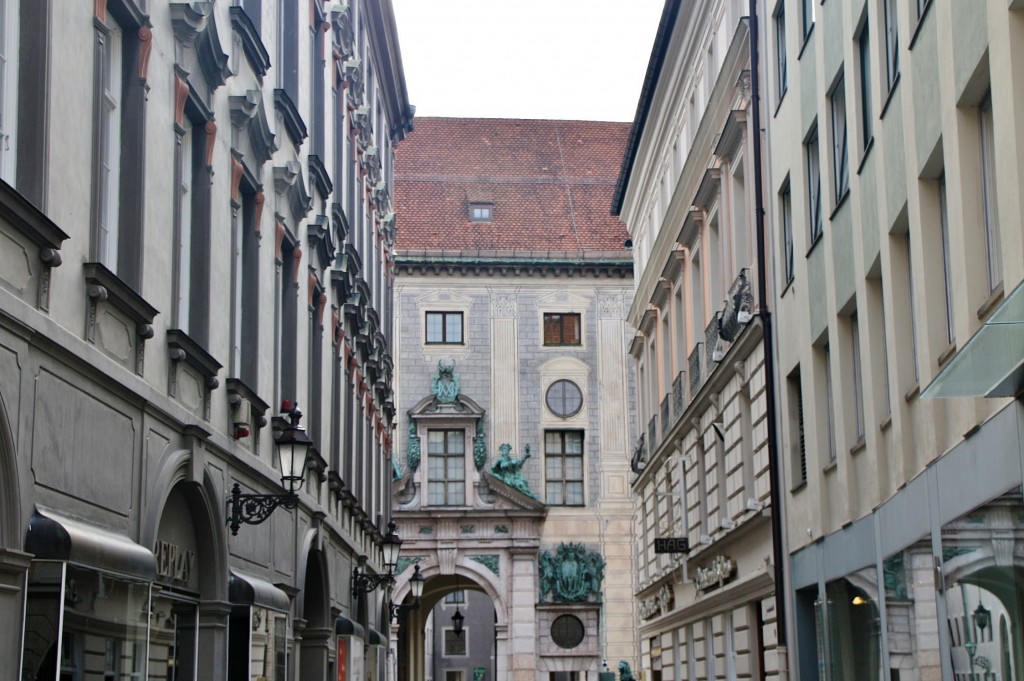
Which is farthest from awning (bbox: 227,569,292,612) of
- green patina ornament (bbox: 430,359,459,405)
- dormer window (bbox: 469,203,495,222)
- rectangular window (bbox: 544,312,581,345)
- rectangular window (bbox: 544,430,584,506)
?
dormer window (bbox: 469,203,495,222)

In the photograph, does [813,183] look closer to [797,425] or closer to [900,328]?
[797,425]

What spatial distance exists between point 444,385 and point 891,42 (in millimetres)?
37944

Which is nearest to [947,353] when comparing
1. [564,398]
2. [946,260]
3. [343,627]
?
[946,260]

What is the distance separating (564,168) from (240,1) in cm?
4348

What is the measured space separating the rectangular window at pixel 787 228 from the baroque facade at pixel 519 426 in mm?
29775

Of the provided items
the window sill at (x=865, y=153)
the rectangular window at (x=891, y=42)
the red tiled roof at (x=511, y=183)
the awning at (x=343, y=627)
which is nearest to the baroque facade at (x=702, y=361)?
the window sill at (x=865, y=153)

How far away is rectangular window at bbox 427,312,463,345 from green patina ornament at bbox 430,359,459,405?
35.0 inches

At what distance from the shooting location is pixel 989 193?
12.5 m

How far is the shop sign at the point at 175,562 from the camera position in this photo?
13.5 meters

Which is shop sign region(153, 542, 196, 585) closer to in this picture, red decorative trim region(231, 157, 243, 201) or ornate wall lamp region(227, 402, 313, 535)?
ornate wall lamp region(227, 402, 313, 535)

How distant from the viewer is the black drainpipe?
2316cm

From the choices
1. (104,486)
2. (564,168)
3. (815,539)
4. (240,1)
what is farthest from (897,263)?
(564,168)

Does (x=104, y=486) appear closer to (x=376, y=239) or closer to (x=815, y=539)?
(x=815, y=539)

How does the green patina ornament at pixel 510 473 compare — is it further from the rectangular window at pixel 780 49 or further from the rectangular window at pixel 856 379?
the rectangular window at pixel 856 379
